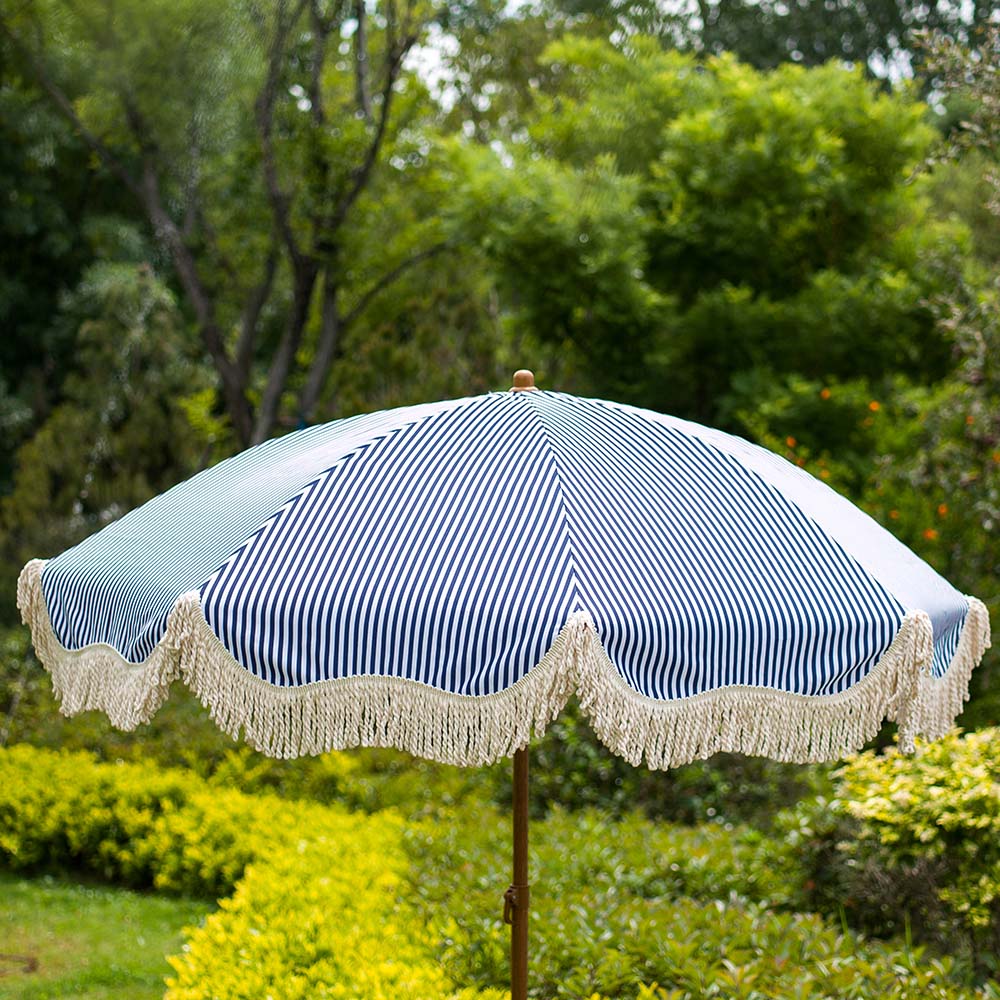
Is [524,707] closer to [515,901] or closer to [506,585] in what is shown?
[506,585]

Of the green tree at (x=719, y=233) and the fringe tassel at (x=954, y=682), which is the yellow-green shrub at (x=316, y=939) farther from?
the green tree at (x=719, y=233)

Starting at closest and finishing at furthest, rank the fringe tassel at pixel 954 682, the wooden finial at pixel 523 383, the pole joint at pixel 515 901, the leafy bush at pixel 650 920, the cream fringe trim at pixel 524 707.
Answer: the cream fringe trim at pixel 524 707, the fringe tassel at pixel 954 682, the wooden finial at pixel 523 383, the pole joint at pixel 515 901, the leafy bush at pixel 650 920

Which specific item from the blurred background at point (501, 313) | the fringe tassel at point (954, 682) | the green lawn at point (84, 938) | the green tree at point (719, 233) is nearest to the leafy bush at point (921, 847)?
the blurred background at point (501, 313)

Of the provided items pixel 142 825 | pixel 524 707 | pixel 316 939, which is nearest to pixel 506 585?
pixel 524 707

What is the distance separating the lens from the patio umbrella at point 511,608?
2.11m

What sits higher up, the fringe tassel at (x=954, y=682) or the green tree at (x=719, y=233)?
the green tree at (x=719, y=233)

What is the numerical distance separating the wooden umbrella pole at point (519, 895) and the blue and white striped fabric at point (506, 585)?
0.85m

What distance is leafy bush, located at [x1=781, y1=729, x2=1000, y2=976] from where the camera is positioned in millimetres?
4199

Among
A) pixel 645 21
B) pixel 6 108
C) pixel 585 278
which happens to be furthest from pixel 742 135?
pixel 6 108

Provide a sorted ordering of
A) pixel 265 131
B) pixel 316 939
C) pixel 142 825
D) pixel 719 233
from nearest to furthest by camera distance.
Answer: pixel 316 939
pixel 142 825
pixel 265 131
pixel 719 233

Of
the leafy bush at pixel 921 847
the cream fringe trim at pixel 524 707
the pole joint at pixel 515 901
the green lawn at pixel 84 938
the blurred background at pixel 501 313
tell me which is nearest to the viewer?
the cream fringe trim at pixel 524 707

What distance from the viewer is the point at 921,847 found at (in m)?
4.33

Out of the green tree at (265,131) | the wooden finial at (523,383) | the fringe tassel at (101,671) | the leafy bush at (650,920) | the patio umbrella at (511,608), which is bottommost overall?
the leafy bush at (650,920)

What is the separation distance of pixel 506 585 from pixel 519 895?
121 centimetres
